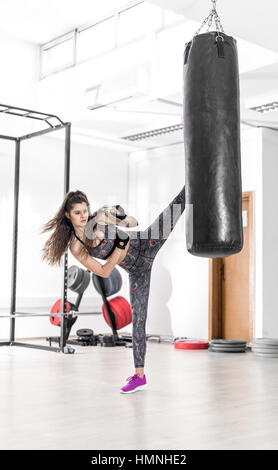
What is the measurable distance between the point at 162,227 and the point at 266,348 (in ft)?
11.8

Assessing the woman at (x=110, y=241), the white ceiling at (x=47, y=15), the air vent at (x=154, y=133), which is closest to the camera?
the woman at (x=110, y=241)

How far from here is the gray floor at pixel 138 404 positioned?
322 cm

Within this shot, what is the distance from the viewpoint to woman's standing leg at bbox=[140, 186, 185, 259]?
427cm

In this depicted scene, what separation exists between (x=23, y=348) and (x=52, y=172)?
10.5 ft

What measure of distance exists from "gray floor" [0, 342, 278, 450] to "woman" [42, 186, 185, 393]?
659 mm

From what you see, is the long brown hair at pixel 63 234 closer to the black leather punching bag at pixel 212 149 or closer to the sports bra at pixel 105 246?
the sports bra at pixel 105 246

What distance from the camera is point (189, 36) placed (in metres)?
6.83

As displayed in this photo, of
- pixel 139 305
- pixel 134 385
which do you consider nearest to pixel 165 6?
pixel 139 305

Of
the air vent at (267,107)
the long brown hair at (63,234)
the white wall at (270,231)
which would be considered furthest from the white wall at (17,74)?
the long brown hair at (63,234)

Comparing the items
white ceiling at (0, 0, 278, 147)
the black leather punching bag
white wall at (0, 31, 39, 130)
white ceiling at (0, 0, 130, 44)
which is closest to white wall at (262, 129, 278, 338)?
white ceiling at (0, 0, 278, 147)

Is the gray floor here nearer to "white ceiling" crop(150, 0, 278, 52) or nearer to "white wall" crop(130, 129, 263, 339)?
"white wall" crop(130, 129, 263, 339)

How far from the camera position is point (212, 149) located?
3.34m

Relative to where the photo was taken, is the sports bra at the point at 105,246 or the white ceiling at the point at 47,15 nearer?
the sports bra at the point at 105,246

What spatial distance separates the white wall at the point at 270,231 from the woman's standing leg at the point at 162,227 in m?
4.27
